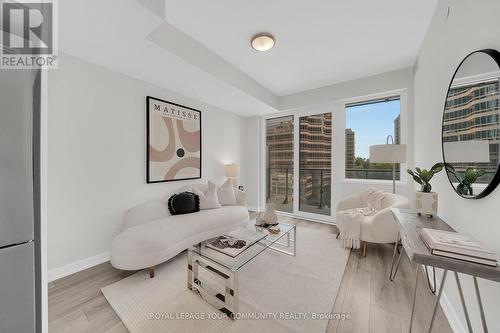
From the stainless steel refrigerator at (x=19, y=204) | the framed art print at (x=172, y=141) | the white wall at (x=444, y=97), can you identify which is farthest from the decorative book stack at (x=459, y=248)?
the framed art print at (x=172, y=141)

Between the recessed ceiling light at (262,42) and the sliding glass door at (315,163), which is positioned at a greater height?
the recessed ceiling light at (262,42)

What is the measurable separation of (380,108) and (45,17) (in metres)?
4.07

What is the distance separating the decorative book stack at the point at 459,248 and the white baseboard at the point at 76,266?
3129 mm

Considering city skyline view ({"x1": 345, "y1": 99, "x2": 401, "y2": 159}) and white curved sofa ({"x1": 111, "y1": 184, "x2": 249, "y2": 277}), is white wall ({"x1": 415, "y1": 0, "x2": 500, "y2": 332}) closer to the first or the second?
city skyline view ({"x1": 345, "y1": 99, "x2": 401, "y2": 159})

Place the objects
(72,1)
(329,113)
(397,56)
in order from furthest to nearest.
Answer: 1. (329,113)
2. (397,56)
3. (72,1)

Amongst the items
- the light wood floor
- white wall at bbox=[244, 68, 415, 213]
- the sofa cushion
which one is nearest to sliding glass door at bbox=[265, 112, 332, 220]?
white wall at bbox=[244, 68, 415, 213]

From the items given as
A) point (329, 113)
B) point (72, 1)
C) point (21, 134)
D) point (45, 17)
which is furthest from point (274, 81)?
point (21, 134)

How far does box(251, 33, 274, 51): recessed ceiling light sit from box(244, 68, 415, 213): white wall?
1.79 m

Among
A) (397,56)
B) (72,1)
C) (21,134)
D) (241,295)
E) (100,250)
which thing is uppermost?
(397,56)

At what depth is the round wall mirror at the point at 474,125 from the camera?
3.31 ft

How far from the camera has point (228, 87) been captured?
2.91 m

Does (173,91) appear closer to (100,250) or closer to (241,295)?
(100,250)

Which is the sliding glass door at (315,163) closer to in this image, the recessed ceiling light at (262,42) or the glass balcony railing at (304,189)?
the glass balcony railing at (304,189)

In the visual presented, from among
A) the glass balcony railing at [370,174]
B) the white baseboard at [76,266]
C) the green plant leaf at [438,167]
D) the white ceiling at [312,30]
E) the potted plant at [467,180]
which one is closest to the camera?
the potted plant at [467,180]
